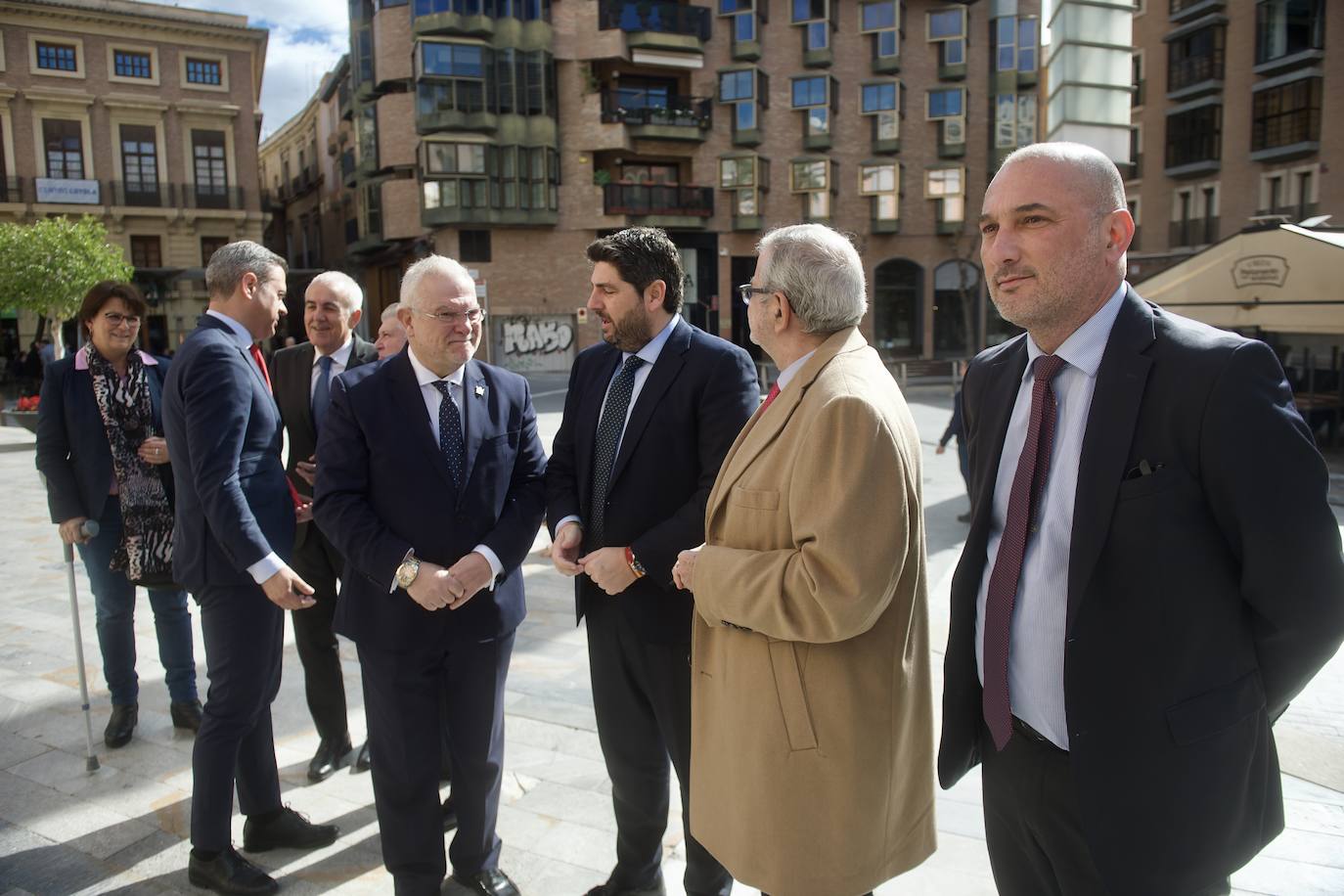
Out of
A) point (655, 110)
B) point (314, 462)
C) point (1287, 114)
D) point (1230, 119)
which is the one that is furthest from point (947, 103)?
point (314, 462)

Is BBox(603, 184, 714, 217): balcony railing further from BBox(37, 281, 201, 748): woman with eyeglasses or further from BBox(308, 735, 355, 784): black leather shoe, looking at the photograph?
BBox(308, 735, 355, 784): black leather shoe

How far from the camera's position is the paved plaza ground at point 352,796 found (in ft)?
10.1

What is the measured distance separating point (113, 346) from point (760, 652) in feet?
11.3

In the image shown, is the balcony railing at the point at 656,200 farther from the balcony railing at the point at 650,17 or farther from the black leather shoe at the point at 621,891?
the black leather shoe at the point at 621,891

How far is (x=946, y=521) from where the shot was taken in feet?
29.3

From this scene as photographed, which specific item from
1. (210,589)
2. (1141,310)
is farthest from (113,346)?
(1141,310)

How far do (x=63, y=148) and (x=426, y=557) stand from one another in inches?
1603

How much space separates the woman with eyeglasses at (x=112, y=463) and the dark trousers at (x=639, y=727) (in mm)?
2246

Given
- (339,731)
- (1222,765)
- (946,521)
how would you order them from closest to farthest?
(1222,765) < (339,731) < (946,521)

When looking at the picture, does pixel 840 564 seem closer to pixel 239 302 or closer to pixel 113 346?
pixel 239 302

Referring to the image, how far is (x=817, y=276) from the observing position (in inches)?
85.7

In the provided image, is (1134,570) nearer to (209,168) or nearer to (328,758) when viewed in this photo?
(328,758)

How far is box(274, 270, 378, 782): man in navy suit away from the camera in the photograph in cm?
393

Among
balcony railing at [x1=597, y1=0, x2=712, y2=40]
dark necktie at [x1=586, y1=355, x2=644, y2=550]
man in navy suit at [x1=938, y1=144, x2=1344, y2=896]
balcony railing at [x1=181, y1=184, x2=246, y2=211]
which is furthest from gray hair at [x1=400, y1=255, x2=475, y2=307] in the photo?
balcony railing at [x1=181, y1=184, x2=246, y2=211]
